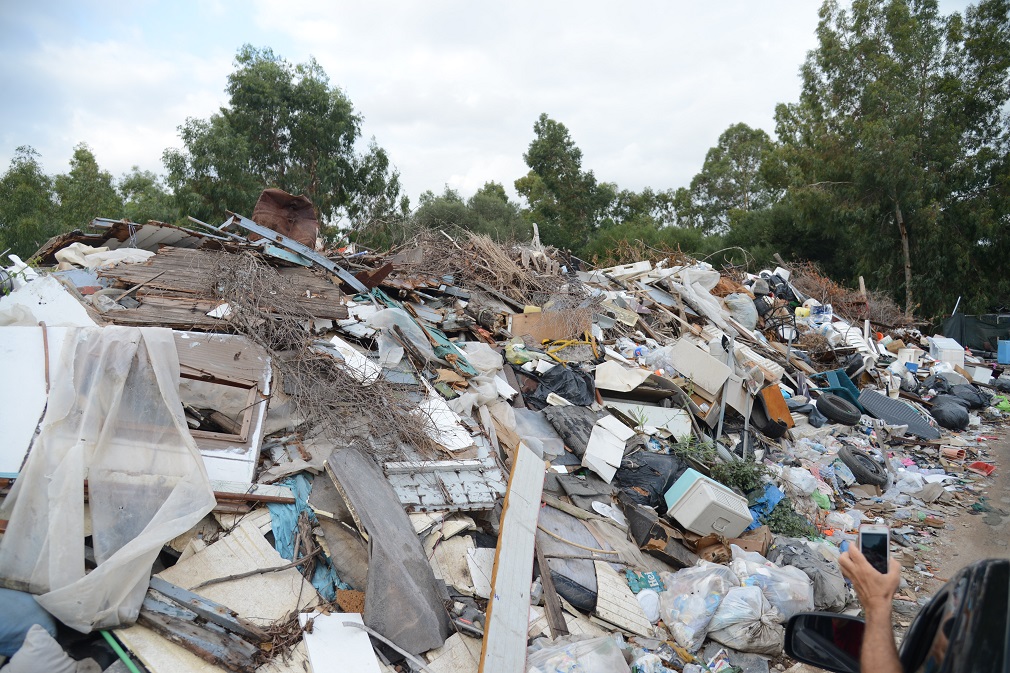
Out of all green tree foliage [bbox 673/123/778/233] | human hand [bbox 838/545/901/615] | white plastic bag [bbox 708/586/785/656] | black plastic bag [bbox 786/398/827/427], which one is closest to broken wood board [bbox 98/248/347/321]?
white plastic bag [bbox 708/586/785/656]

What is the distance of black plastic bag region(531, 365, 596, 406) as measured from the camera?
239 inches

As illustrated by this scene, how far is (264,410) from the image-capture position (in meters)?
3.86

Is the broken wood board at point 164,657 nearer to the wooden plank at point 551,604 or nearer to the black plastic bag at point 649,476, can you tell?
the wooden plank at point 551,604

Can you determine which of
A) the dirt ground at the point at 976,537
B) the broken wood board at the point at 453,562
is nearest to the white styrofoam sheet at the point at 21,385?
the broken wood board at the point at 453,562

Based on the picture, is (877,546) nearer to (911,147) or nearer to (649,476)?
(649,476)

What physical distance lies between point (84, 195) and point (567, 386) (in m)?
20.5

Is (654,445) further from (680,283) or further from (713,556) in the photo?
(680,283)

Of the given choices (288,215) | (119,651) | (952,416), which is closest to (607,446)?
(119,651)

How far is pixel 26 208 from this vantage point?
18.1 metres

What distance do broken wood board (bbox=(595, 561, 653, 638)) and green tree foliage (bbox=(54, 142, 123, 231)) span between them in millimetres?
18320

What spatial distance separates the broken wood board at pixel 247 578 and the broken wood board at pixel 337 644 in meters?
0.16

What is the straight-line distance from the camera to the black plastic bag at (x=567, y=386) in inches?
239

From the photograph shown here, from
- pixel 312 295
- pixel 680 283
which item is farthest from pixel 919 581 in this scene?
pixel 680 283

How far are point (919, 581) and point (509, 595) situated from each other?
352cm
